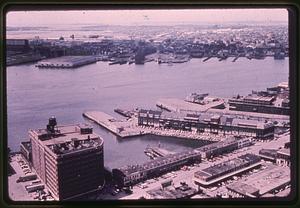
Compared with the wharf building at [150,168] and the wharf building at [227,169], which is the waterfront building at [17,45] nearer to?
the wharf building at [150,168]

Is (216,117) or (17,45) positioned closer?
(17,45)

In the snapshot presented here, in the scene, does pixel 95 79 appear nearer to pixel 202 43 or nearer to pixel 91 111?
pixel 91 111

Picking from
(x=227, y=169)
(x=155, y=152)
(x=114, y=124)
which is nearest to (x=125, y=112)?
(x=114, y=124)

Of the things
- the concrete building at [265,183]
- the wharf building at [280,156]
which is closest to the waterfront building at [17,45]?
the concrete building at [265,183]

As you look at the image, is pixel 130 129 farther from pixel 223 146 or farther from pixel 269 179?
pixel 269 179

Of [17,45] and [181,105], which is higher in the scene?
[17,45]

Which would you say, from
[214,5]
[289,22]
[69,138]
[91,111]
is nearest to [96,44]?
[91,111]
